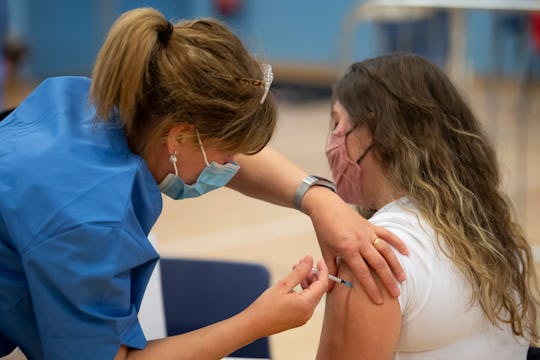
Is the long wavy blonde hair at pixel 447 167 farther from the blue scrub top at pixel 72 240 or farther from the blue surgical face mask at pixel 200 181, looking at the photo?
the blue scrub top at pixel 72 240

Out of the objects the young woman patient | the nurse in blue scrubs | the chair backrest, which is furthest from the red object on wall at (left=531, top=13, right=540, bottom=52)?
the nurse in blue scrubs

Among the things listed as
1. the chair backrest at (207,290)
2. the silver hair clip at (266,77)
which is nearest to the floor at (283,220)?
the chair backrest at (207,290)

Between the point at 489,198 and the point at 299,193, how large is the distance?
40cm

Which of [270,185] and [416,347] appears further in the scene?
[270,185]

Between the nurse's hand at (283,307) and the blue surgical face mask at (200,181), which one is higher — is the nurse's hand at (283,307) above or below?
below

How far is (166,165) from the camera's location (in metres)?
1.52

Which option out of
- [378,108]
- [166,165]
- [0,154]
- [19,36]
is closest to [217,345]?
[166,165]

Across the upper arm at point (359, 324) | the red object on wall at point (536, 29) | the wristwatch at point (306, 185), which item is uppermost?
the wristwatch at point (306, 185)

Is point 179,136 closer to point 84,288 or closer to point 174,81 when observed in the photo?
point 174,81

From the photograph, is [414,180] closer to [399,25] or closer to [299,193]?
[299,193]

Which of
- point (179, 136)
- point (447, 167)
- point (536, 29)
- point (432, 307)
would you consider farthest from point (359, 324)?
point (536, 29)

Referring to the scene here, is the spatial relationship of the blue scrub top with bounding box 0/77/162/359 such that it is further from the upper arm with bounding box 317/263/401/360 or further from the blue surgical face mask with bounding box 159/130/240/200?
the upper arm with bounding box 317/263/401/360

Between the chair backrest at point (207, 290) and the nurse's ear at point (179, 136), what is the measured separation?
635 mm

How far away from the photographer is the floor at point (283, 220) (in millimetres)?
3814
